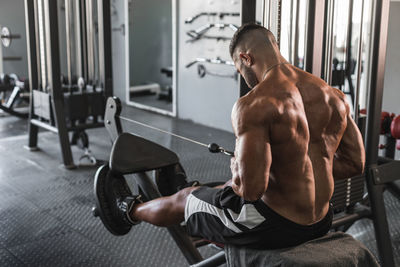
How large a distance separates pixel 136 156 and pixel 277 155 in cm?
93

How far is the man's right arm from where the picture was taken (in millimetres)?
1873

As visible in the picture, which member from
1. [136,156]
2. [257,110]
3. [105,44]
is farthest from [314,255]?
[105,44]

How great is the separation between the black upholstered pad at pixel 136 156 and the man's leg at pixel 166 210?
0.63 feet

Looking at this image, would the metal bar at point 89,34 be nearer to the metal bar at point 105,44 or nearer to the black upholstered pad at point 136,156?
the metal bar at point 105,44

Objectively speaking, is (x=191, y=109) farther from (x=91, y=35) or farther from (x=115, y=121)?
(x=115, y=121)

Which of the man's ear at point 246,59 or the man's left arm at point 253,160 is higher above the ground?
the man's ear at point 246,59

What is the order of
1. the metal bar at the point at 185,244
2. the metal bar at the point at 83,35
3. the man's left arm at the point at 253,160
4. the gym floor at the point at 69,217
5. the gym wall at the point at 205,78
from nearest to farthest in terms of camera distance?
the man's left arm at the point at 253,160
the metal bar at the point at 185,244
the gym floor at the point at 69,217
the metal bar at the point at 83,35
the gym wall at the point at 205,78

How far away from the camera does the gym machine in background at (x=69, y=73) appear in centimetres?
430

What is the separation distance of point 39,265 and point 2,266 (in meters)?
0.19

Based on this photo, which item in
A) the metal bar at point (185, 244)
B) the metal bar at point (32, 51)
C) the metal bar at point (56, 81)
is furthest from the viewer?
the metal bar at point (32, 51)

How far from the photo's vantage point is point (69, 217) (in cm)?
323

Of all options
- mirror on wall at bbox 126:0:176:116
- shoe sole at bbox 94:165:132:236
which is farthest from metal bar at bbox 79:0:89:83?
shoe sole at bbox 94:165:132:236

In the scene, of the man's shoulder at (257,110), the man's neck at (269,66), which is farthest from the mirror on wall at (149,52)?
the man's shoulder at (257,110)

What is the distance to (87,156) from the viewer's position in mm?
4430
